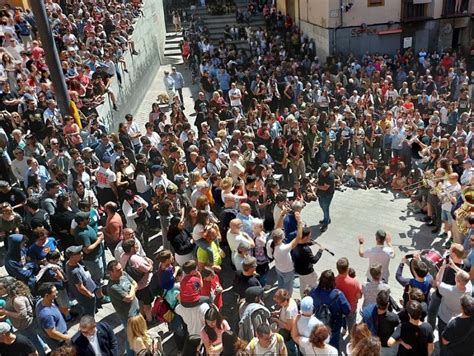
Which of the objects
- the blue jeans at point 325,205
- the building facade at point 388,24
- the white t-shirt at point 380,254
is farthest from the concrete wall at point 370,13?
the white t-shirt at point 380,254

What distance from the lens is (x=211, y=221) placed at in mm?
6852

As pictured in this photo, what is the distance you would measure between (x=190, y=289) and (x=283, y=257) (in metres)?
1.55

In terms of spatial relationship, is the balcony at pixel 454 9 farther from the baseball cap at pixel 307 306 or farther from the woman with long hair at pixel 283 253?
the baseball cap at pixel 307 306

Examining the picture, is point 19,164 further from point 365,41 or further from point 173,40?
point 173,40

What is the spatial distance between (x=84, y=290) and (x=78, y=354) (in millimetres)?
1432

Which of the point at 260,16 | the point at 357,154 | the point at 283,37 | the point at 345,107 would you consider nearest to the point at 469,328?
A: the point at 357,154

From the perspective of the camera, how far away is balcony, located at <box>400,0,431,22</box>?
22045 millimetres

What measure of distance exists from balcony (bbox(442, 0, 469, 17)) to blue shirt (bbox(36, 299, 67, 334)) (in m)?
23.2

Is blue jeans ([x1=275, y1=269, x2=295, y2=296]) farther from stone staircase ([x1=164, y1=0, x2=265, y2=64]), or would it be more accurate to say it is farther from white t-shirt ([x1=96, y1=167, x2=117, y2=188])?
stone staircase ([x1=164, y1=0, x2=265, y2=64])

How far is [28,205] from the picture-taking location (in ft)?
21.6

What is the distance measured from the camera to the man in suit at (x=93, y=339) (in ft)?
14.9

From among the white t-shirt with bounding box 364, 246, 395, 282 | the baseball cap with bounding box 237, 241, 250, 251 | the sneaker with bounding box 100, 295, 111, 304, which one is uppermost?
the baseball cap with bounding box 237, 241, 250, 251

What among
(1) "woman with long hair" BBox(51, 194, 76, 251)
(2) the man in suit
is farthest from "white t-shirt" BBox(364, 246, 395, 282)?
(1) "woman with long hair" BBox(51, 194, 76, 251)

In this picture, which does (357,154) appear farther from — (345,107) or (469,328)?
(469,328)
